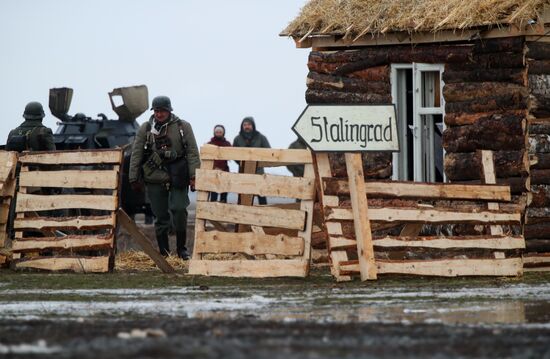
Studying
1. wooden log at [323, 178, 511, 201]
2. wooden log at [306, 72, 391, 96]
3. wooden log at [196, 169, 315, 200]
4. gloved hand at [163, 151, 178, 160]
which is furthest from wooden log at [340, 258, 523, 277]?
gloved hand at [163, 151, 178, 160]

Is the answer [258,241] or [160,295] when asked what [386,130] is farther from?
[160,295]

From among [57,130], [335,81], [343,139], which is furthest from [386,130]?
[57,130]

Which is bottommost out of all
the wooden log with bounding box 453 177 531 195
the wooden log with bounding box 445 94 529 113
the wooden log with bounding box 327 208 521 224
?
the wooden log with bounding box 327 208 521 224

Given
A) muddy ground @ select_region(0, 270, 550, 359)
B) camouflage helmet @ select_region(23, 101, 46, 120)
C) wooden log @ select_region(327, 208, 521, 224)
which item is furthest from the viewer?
camouflage helmet @ select_region(23, 101, 46, 120)

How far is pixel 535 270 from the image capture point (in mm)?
18250

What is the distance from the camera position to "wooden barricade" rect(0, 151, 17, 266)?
1900 centimetres

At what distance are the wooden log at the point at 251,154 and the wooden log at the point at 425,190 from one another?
3.10 feet

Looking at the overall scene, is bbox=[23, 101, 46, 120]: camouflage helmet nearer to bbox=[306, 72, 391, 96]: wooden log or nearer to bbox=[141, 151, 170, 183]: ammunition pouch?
bbox=[141, 151, 170, 183]: ammunition pouch

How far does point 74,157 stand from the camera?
1858 cm

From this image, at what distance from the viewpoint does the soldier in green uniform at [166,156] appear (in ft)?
65.7

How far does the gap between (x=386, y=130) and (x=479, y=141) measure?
3.26 m

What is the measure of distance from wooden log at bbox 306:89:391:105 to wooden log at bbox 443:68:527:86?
1.01 metres

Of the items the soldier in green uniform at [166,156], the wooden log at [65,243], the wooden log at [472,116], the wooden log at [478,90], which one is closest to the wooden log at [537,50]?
the wooden log at [478,90]

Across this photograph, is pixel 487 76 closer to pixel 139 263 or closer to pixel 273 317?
pixel 139 263
